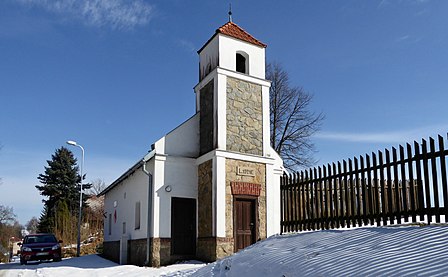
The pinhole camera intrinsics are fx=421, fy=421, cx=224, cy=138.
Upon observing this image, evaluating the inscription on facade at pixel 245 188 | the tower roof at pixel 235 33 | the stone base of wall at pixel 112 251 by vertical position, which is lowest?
the stone base of wall at pixel 112 251

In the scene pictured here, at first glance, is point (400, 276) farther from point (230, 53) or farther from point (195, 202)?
point (230, 53)

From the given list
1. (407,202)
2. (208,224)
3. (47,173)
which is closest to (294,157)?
(208,224)

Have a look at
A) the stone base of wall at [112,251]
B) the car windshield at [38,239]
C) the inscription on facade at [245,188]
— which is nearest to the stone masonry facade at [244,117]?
the inscription on facade at [245,188]

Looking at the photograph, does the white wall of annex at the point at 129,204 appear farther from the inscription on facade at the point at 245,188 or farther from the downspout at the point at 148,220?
the inscription on facade at the point at 245,188

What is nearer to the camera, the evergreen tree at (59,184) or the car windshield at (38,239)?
the car windshield at (38,239)

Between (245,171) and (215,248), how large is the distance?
308 centimetres

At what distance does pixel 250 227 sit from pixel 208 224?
1.58 metres

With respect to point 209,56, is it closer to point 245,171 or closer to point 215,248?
point 245,171

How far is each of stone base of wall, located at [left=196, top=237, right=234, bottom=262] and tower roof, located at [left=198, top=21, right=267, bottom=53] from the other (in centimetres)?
795

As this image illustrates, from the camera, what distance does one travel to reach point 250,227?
15.5m

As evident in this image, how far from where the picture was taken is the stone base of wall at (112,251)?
64.7 feet

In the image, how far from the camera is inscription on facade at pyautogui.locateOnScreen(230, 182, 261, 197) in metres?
15.3

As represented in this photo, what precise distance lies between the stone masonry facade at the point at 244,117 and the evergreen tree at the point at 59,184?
3534 centimetres

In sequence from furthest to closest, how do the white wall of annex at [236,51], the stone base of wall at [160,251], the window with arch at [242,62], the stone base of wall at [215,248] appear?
the window with arch at [242,62] < the white wall of annex at [236,51] < the stone base of wall at [160,251] < the stone base of wall at [215,248]
